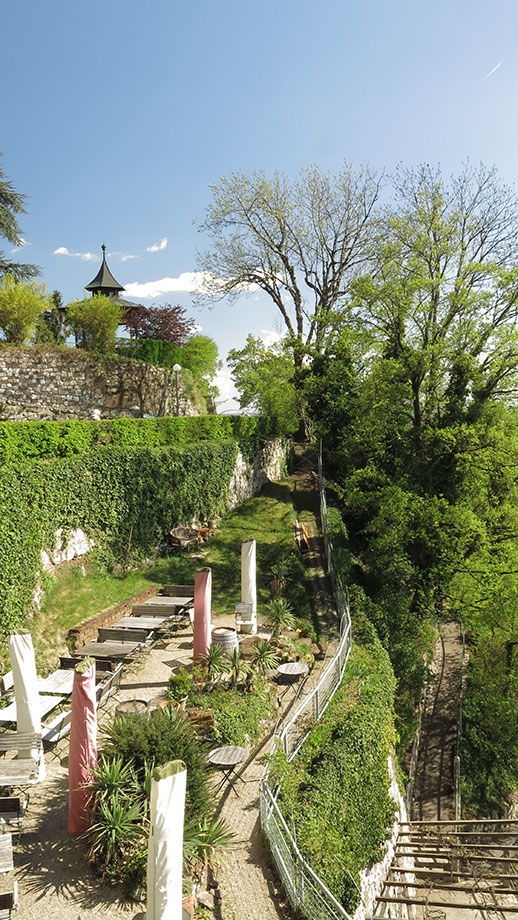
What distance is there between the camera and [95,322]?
2794 cm

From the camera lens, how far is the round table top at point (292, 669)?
11.8 m

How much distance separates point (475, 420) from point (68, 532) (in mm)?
13964

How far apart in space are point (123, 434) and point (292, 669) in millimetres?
10373

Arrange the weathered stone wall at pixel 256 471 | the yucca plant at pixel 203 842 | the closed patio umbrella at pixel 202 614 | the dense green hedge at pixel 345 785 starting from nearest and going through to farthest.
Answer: the yucca plant at pixel 203 842 → the dense green hedge at pixel 345 785 → the closed patio umbrella at pixel 202 614 → the weathered stone wall at pixel 256 471

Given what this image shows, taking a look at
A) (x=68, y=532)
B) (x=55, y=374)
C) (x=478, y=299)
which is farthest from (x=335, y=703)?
(x=55, y=374)

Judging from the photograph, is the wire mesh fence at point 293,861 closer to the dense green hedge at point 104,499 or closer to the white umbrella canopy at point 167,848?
the white umbrella canopy at point 167,848

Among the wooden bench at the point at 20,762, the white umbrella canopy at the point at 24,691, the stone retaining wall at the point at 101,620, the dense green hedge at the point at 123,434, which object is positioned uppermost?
the dense green hedge at the point at 123,434

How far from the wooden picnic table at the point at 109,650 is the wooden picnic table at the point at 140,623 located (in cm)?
92

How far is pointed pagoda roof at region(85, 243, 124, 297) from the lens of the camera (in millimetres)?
37562

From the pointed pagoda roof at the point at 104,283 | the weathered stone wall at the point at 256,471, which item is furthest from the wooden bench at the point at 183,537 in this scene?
the pointed pagoda roof at the point at 104,283

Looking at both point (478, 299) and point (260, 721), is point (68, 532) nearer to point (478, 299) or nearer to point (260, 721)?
point (260, 721)

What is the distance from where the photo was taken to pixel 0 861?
19.6 ft

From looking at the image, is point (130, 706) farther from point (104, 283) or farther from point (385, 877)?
point (104, 283)

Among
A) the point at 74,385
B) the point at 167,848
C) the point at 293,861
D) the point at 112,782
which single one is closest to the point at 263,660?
the point at 293,861
